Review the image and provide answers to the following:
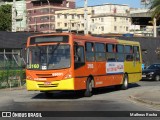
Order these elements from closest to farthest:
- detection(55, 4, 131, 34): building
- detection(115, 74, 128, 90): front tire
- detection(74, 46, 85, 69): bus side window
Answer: detection(74, 46, 85, 69): bus side window
detection(115, 74, 128, 90): front tire
detection(55, 4, 131, 34): building

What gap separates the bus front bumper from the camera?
2167 cm

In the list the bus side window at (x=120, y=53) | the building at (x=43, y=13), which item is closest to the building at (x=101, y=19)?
the building at (x=43, y=13)

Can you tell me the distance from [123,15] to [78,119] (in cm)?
14748

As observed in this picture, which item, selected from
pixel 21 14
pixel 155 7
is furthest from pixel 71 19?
pixel 155 7

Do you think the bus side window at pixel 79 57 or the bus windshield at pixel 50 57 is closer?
the bus windshield at pixel 50 57

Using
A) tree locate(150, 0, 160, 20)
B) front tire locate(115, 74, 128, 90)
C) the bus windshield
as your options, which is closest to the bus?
the bus windshield

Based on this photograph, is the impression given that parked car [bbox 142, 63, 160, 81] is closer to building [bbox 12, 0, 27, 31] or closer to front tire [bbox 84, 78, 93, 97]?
front tire [bbox 84, 78, 93, 97]

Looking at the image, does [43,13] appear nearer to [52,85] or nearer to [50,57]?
[50,57]

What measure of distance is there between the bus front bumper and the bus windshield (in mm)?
683

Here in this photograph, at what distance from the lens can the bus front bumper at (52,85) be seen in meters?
21.7

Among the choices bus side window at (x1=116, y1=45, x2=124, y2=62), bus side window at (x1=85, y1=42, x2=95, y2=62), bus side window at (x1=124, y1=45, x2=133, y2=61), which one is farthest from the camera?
bus side window at (x1=124, y1=45, x2=133, y2=61)

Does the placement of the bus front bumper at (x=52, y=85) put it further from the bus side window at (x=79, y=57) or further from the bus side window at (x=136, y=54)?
the bus side window at (x=136, y=54)

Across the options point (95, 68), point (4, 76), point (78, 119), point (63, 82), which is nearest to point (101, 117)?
point (78, 119)

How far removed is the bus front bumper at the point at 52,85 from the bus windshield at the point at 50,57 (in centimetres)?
68
